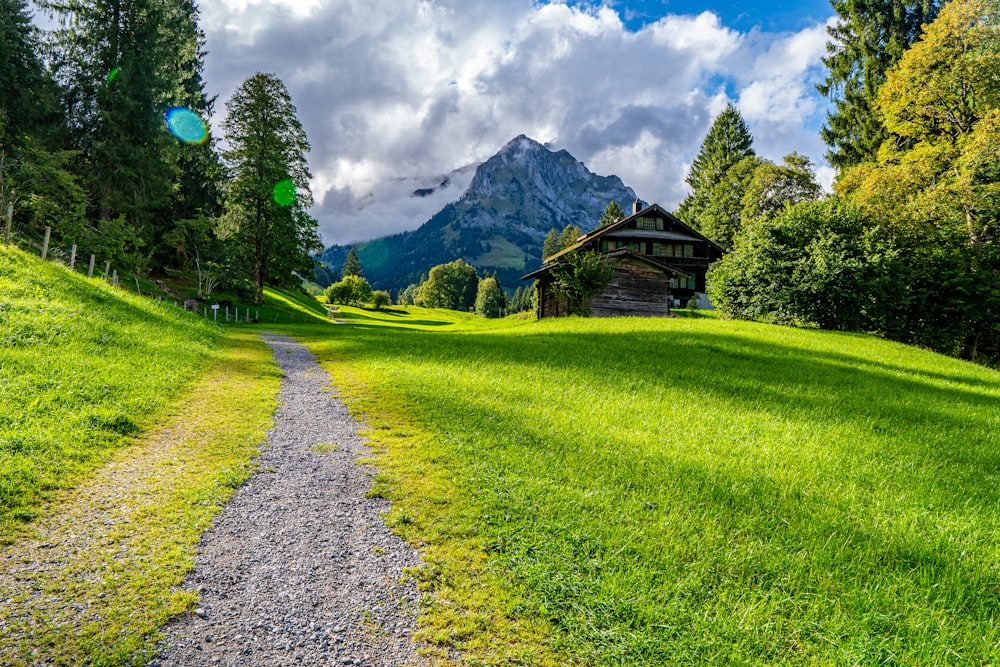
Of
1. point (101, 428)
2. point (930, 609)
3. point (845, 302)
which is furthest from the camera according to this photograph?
point (845, 302)

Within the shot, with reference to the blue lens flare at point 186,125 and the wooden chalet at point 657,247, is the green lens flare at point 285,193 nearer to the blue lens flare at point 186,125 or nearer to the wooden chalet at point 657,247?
the blue lens flare at point 186,125

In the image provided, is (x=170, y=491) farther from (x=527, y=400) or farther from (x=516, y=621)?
(x=527, y=400)

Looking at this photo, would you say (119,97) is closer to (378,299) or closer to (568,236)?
(378,299)

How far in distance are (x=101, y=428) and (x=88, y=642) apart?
5015 millimetres

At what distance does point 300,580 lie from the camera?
394cm

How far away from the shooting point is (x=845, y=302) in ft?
89.4

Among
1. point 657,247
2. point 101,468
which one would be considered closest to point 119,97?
point 101,468

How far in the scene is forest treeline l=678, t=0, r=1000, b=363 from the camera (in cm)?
2636

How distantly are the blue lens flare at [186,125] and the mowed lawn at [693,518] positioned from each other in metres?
40.6

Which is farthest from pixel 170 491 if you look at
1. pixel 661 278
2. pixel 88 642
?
pixel 661 278

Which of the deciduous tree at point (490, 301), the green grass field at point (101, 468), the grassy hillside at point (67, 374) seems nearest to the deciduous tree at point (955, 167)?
the green grass field at point (101, 468)

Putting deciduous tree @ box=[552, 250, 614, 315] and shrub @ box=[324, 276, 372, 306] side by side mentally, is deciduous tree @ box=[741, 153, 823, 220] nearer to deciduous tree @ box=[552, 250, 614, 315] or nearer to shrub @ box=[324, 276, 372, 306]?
deciduous tree @ box=[552, 250, 614, 315]

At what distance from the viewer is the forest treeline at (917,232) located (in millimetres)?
26359

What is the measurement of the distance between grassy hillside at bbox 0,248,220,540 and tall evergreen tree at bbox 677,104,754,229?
7019 cm
